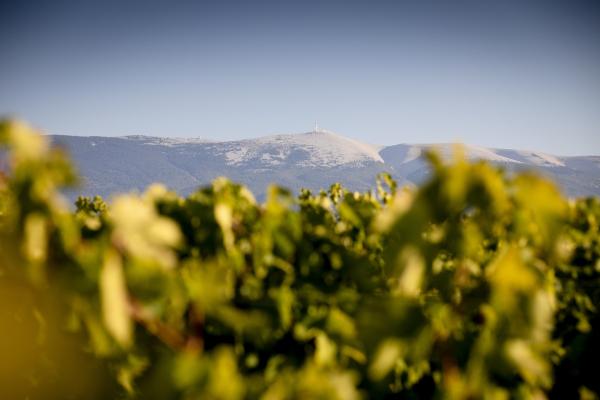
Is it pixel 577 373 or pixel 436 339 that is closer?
pixel 436 339

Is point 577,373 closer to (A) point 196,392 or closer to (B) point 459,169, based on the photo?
(B) point 459,169

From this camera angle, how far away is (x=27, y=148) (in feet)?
3.44

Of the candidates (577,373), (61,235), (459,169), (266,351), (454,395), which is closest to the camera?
(459,169)

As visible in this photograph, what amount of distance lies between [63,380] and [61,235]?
985mm

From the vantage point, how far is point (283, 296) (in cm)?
166

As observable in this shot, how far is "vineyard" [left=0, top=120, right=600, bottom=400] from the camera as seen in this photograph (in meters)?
1.06

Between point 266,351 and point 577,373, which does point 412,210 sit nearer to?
point 266,351

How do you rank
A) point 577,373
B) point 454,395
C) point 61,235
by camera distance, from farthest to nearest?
point 577,373
point 61,235
point 454,395

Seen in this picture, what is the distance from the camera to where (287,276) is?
1.88 metres

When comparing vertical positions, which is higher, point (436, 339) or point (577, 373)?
point (436, 339)

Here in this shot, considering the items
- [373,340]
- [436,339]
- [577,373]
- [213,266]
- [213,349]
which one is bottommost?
[577,373]

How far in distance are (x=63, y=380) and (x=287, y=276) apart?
3.75ft

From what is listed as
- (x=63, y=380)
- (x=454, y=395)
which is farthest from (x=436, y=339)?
(x=63, y=380)

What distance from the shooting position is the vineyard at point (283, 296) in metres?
1.06
